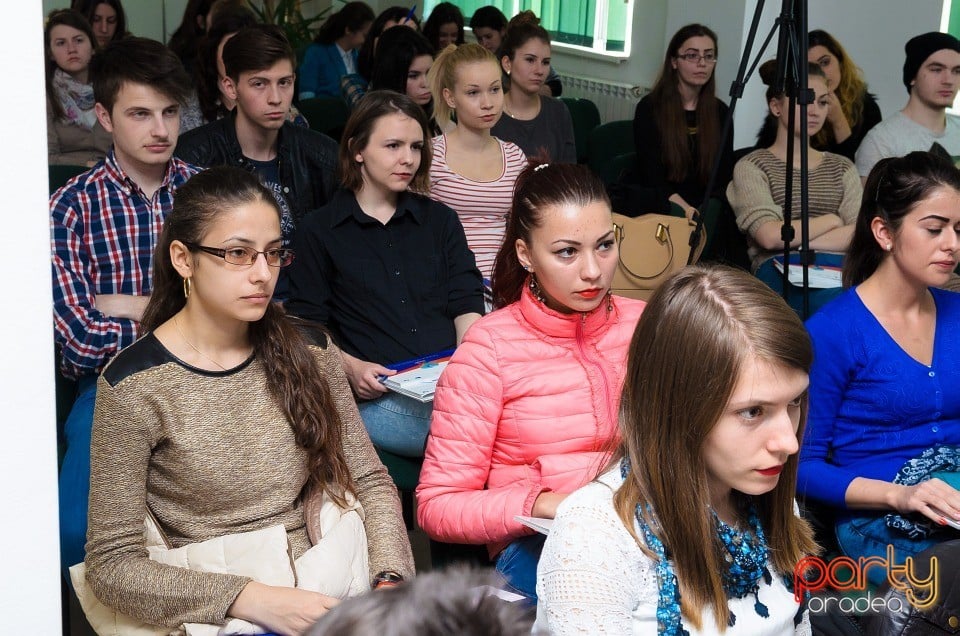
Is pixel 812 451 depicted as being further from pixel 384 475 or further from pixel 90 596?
pixel 90 596

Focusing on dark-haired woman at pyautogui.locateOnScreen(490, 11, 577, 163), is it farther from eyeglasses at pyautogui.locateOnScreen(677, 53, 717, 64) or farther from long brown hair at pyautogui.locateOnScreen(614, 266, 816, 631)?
long brown hair at pyautogui.locateOnScreen(614, 266, 816, 631)

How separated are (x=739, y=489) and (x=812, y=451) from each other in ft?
2.51

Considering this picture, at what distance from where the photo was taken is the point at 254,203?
5.70ft

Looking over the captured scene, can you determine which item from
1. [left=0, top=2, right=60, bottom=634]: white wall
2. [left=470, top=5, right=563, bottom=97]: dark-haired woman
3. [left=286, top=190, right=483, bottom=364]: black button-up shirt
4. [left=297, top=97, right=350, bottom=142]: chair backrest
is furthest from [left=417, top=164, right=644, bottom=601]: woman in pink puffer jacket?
[left=470, top=5, right=563, bottom=97]: dark-haired woman

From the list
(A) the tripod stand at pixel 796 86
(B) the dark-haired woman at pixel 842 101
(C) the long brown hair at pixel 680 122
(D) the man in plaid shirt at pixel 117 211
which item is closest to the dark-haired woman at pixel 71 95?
(D) the man in plaid shirt at pixel 117 211

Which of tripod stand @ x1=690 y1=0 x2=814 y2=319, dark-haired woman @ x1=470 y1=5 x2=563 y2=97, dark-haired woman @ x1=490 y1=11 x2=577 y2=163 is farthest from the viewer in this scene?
dark-haired woman @ x1=470 y1=5 x2=563 y2=97

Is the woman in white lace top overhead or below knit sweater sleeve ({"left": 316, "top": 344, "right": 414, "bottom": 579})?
overhead

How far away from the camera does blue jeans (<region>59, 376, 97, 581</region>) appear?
1707 mm

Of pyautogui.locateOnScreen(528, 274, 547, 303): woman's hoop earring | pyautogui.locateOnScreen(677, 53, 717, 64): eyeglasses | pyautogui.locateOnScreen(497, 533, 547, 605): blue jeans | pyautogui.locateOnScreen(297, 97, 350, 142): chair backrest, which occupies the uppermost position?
pyautogui.locateOnScreen(677, 53, 717, 64): eyeglasses

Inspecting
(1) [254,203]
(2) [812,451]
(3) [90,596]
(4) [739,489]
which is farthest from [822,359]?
(3) [90,596]

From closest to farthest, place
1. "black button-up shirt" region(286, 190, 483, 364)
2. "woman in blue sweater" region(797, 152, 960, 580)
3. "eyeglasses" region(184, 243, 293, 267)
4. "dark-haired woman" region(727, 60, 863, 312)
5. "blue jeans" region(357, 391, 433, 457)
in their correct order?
1. "eyeglasses" region(184, 243, 293, 267)
2. "woman in blue sweater" region(797, 152, 960, 580)
3. "blue jeans" region(357, 391, 433, 457)
4. "black button-up shirt" region(286, 190, 483, 364)
5. "dark-haired woman" region(727, 60, 863, 312)

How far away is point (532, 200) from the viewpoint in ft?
6.42

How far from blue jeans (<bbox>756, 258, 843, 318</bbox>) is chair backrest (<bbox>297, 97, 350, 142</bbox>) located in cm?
215

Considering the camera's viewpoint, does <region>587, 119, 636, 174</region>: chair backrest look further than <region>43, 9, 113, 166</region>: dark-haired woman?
Yes
